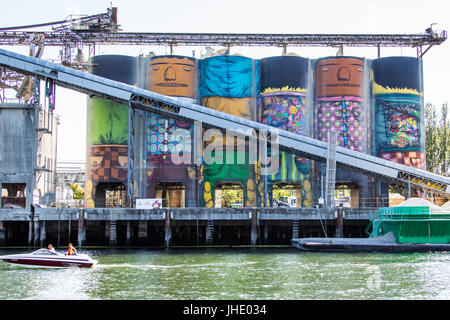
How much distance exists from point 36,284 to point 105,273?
186 inches

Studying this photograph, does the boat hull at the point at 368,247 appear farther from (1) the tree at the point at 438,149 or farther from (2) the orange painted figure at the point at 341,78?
(1) the tree at the point at 438,149

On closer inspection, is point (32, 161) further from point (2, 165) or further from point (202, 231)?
point (202, 231)

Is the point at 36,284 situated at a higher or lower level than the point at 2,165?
lower

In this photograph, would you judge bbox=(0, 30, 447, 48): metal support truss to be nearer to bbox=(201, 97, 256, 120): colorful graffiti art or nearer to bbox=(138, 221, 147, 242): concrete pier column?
bbox=(201, 97, 256, 120): colorful graffiti art

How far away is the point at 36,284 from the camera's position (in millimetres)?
31359

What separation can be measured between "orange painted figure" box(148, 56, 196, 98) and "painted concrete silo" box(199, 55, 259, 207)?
1.81m

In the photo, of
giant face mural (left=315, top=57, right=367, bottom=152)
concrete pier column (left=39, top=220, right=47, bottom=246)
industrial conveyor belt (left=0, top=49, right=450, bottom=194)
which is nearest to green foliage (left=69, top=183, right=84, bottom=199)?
industrial conveyor belt (left=0, top=49, right=450, bottom=194)

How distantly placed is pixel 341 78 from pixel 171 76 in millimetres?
19871

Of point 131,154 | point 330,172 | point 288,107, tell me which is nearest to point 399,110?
point 288,107

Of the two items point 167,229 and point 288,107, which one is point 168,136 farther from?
point 167,229

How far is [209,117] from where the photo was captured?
60.4 metres

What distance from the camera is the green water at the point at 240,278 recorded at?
91.3 feet

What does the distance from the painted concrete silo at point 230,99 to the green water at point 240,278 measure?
21.8m
